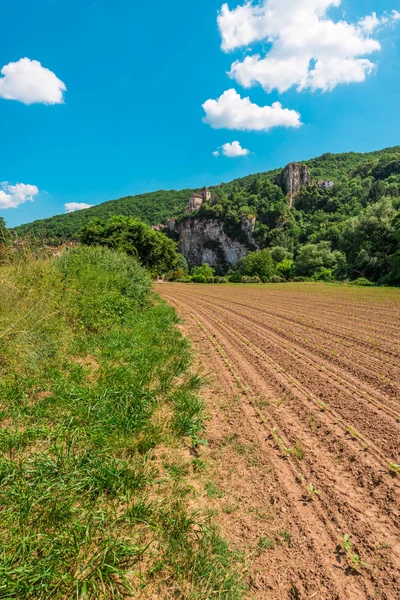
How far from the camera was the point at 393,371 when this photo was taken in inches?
243

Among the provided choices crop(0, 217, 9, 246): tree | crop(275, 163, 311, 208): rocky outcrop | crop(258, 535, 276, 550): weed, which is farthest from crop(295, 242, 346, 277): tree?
crop(275, 163, 311, 208): rocky outcrop

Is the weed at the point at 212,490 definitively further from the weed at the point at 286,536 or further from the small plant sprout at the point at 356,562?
the small plant sprout at the point at 356,562

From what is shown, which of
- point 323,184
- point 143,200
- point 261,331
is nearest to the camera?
point 261,331

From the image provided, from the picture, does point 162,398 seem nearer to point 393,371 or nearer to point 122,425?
point 122,425

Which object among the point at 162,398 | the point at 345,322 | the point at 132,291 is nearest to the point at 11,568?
the point at 162,398

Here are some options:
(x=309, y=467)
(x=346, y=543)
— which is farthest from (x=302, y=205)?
(x=346, y=543)

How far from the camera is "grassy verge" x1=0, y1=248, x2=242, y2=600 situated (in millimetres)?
2043

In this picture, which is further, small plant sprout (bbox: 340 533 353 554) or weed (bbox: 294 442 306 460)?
weed (bbox: 294 442 306 460)

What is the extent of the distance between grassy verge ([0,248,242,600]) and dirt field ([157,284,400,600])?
0.38 metres

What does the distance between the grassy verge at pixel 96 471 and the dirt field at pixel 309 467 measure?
1.25ft

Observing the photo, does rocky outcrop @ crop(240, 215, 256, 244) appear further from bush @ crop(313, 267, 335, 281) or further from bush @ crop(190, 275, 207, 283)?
bush @ crop(313, 267, 335, 281)

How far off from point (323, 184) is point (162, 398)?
12548 cm

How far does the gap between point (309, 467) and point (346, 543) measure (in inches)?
36.6

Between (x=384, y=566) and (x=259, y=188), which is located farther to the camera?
(x=259, y=188)
